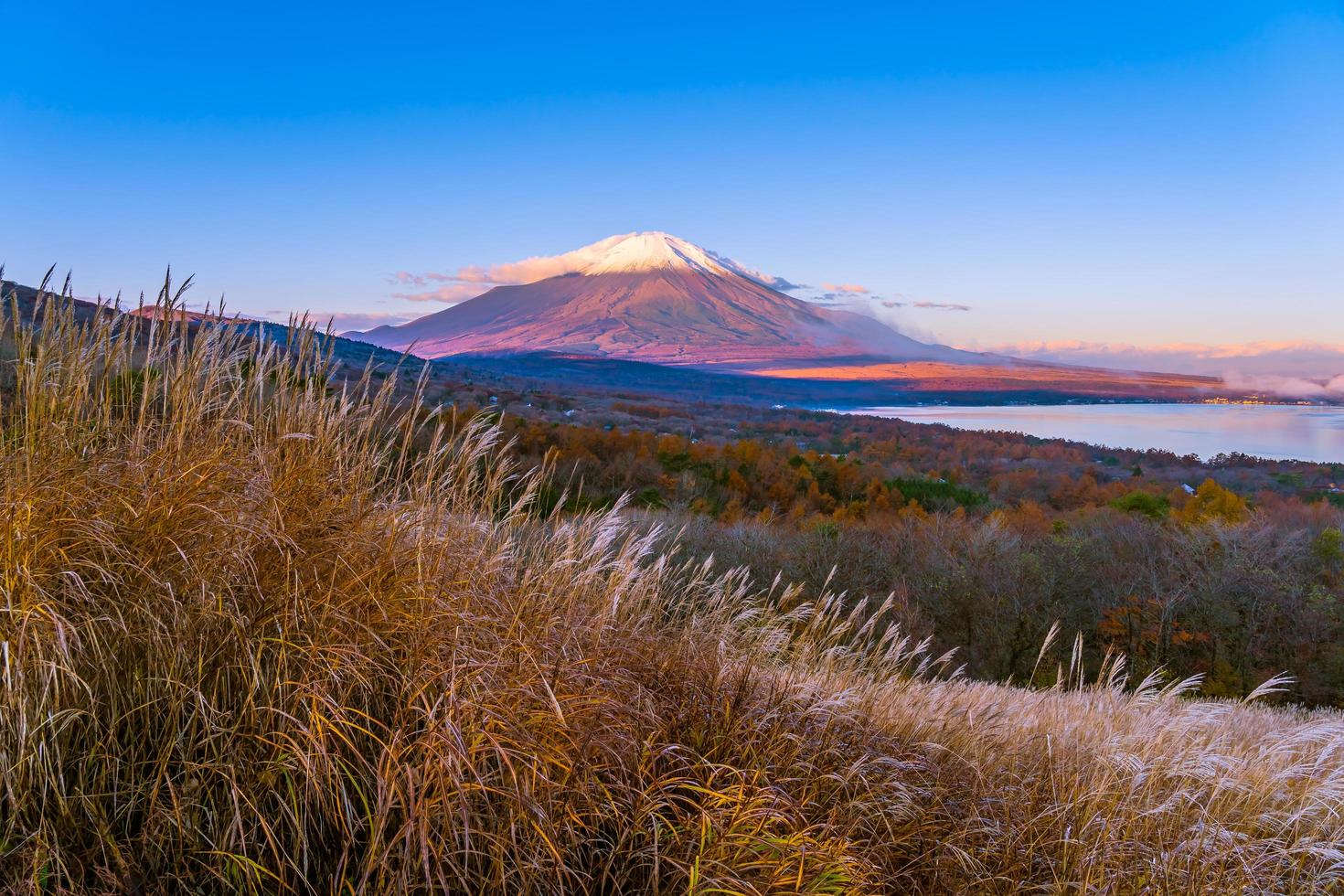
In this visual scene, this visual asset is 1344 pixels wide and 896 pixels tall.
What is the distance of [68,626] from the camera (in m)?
2.49

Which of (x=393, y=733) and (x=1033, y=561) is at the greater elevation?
(x=393, y=733)

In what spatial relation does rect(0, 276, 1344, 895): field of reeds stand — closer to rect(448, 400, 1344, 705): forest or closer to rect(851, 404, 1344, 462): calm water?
rect(448, 400, 1344, 705): forest

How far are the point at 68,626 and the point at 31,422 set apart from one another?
3.26ft

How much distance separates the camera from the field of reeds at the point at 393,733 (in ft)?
8.06

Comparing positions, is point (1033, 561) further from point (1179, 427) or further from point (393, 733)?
point (1179, 427)

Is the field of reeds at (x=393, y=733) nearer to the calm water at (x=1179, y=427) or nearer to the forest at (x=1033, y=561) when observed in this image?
the forest at (x=1033, y=561)

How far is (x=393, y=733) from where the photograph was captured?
8.41ft

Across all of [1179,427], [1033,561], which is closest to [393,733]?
[1033,561]

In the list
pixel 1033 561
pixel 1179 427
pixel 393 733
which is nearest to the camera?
pixel 393 733

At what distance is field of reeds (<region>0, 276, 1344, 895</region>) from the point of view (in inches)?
96.7

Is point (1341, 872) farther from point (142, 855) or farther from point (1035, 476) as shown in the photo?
point (1035, 476)

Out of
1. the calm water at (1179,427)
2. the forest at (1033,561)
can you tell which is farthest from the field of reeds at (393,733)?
the calm water at (1179,427)

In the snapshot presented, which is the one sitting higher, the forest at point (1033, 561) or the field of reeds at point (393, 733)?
the field of reeds at point (393, 733)

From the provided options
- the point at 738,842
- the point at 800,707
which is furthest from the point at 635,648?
the point at 738,842
